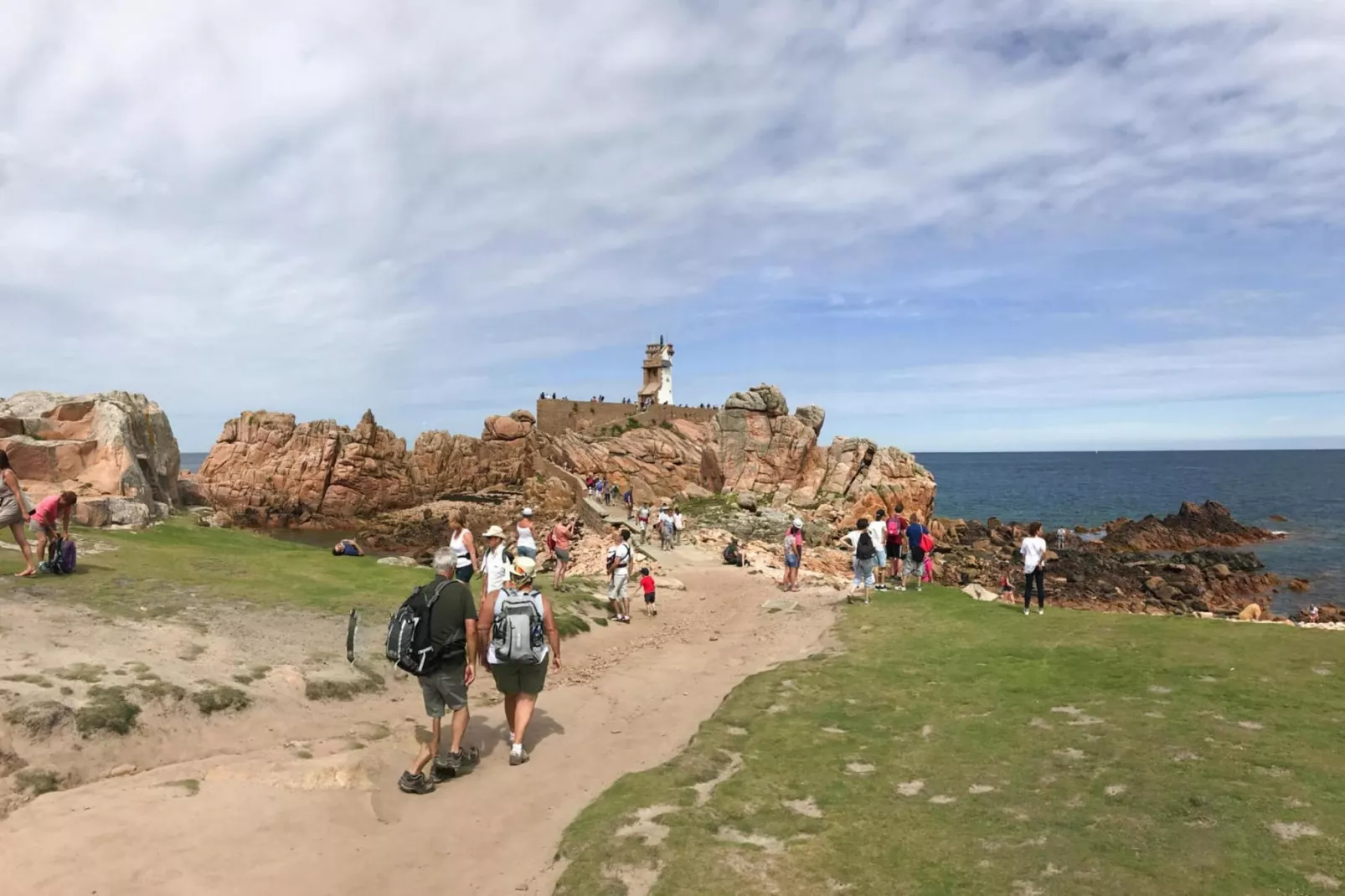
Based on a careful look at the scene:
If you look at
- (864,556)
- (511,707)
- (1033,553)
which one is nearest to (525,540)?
(511,707)

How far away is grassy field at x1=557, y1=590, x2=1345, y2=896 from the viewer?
5.50 metres

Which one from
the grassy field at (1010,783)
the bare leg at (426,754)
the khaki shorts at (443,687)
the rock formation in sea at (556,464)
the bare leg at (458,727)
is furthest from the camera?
the rock formation in sea at (556,464)

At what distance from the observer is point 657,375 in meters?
80.6

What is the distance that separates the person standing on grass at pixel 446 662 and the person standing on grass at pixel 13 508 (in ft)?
28.7

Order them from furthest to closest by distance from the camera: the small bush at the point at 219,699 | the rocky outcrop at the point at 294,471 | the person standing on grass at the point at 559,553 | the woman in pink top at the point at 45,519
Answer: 1. the rocky outcrop at the point at 294,471
2. the person standing on grass at the point at 559,553
3. the woman in pink top at the point at 45,519
4. the small bush at the point at 219,699

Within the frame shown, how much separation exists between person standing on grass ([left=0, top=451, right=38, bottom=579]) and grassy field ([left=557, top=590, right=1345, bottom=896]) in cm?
1113

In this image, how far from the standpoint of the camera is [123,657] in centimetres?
930

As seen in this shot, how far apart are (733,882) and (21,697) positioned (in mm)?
7556

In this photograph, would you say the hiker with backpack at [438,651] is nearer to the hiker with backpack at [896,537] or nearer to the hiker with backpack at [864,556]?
the hiker with backpack at [864,556]

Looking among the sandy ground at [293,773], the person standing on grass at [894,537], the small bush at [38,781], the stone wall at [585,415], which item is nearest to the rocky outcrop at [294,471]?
the stone wall at [585,415]

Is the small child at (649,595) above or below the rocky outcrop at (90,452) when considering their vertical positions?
below

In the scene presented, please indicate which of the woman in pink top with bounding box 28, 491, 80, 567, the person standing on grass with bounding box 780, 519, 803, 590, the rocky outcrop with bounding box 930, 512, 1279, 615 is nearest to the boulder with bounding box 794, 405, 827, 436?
the rocky outcrop with bounding box 930, 512, 1279, 615

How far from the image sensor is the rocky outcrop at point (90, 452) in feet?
66.5

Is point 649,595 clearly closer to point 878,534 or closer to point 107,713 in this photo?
point 878,534
